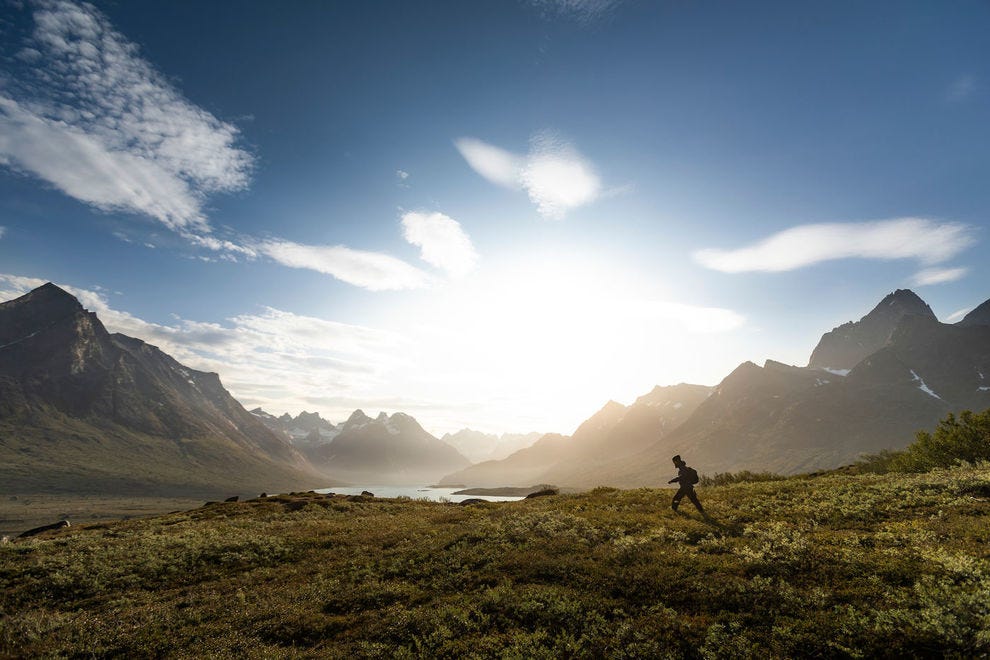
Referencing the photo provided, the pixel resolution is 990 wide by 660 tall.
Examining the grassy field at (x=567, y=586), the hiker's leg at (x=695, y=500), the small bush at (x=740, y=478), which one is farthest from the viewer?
the small bush at (x=740, y=478)

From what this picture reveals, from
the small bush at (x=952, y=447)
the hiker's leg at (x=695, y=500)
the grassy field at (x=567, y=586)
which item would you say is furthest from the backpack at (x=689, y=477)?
the small bush at (x=952, y=447)

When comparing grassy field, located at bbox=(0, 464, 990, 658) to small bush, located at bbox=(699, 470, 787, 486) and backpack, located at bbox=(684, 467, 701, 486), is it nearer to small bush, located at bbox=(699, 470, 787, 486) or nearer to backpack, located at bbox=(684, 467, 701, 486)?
backpack, located at bbox=(684, 467, 701, 486)

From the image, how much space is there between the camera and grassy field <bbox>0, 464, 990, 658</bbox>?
1151 centimetres

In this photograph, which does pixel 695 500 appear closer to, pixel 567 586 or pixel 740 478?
pixel 567 586

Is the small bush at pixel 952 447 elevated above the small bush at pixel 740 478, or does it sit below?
above

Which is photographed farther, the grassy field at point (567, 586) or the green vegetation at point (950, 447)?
the green vegetation at point (950, 447)

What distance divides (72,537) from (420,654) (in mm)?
35641

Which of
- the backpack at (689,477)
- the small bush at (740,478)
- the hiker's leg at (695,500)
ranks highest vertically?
the backpack at (689,477)

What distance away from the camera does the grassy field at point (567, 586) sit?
1151 cm

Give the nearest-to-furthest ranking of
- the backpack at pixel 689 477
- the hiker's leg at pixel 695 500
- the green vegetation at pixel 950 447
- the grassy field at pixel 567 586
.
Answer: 1. the grassy field at pixel 567 586
2. the hiker's leg at pixel 695 500
3. the backpack at pixel 689 477
4. the green vegetation at pixel 950 447

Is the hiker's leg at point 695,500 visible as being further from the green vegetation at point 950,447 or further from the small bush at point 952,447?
the green vegetation at point 950,447

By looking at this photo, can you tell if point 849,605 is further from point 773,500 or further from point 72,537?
point 72,537

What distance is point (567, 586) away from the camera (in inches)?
623

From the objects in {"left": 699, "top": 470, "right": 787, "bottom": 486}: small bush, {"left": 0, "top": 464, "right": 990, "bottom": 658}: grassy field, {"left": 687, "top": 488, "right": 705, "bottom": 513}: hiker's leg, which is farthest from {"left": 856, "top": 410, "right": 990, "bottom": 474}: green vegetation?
{"left": 687, "top": 488, "right": 705, "bottom": 513}: hiker's leg
